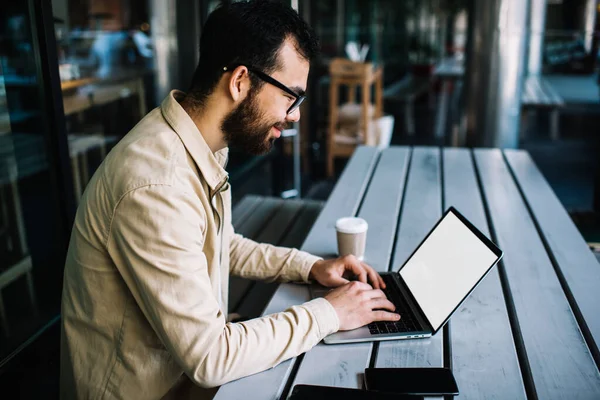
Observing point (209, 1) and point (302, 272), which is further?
point (209, 1)

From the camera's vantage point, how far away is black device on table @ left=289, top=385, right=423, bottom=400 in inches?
41.9

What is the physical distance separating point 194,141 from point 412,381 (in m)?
0.67

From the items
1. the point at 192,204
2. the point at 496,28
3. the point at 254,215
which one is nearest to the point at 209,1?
the point at 254,215

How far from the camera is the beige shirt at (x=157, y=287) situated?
113 cm

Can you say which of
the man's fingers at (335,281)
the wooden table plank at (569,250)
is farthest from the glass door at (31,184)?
the wooden table plank at (569,250)

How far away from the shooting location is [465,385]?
1.14 meters

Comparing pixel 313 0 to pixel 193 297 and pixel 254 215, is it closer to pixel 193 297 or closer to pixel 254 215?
pixel 254 215

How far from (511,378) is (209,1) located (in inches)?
126

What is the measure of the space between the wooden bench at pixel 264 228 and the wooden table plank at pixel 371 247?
443mm

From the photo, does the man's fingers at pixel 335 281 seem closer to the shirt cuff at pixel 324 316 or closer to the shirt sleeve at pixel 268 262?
the shirt sleeve at pixel 268 262

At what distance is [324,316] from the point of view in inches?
50.4

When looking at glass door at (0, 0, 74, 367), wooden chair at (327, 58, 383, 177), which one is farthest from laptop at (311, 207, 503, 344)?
wooden chair at (327, 58, 383, 177)

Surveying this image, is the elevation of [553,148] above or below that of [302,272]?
below

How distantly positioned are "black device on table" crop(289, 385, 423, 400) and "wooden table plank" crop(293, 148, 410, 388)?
0.04m
